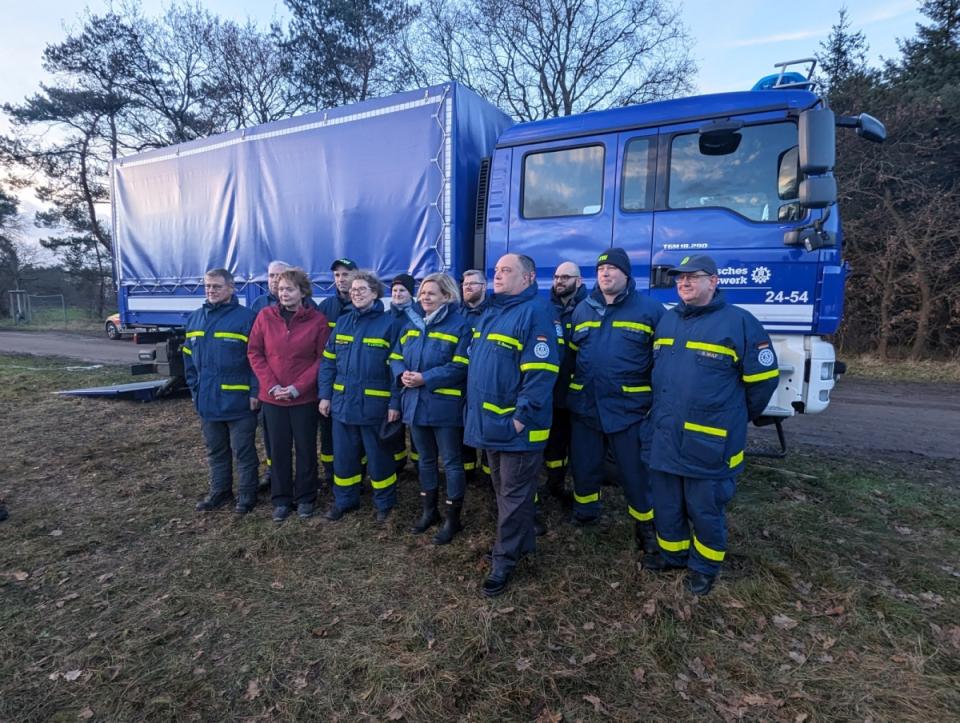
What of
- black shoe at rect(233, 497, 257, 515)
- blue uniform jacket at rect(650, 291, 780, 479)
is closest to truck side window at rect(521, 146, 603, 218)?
blue uniform jacket at rect(650, 291, 780, 479)

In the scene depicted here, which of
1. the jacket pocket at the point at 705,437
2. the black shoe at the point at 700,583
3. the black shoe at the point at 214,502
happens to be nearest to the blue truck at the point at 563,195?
the jacket pocket at the point at 705,437

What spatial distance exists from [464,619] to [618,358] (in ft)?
5.78

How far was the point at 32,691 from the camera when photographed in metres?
2.55

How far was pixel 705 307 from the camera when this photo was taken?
2.97 metres

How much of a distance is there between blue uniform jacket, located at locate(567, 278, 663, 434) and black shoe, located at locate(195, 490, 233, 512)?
3.07m

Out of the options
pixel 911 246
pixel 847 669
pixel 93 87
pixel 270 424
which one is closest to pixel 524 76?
pixel 911 246

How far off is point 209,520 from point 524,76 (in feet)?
61.5

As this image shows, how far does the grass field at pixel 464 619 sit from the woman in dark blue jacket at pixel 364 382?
0.55 m

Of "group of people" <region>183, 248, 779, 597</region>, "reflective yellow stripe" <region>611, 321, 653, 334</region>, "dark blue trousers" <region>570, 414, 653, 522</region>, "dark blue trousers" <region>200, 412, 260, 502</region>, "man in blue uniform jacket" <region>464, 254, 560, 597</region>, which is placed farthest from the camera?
"dark blue trousers" <region>200, 412, 260, 502</region>

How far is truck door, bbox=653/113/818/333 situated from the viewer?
Result: 3939 mm

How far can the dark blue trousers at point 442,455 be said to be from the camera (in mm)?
3754

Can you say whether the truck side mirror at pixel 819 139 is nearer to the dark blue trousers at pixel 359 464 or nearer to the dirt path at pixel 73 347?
the dark blue trousers at pixel 359 464

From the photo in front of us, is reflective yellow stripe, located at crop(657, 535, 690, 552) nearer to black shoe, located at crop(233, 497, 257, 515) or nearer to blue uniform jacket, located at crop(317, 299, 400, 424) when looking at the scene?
blue uniform jacket, located at crop(317, 299, 400, 424)

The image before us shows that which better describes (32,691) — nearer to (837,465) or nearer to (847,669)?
(847,669)
